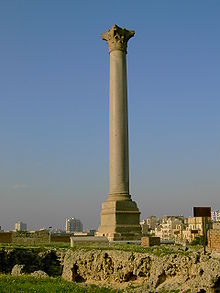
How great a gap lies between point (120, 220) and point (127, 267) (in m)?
10.3

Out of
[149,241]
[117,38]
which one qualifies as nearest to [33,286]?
[149,241]

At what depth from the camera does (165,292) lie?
42.0 ft

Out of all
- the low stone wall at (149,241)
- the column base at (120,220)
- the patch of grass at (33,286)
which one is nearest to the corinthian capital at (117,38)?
the column base at (120,220)

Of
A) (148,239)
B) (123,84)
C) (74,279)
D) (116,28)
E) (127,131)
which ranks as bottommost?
(74,279)

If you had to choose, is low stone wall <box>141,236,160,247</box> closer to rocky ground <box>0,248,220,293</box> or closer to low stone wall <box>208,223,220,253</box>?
rocky ground <box>0,248,220,293</box>

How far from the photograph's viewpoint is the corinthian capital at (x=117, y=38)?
30.7 m

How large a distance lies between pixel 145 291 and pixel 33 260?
895 cm

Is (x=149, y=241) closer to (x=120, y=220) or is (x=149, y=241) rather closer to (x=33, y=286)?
(x=120, y=220)

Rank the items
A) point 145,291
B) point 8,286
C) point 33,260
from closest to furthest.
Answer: point 8,286
point 145,291
point 33,260

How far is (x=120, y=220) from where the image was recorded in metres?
27.0

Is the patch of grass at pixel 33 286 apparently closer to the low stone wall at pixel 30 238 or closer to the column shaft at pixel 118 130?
the column shaft at pixel 118 130

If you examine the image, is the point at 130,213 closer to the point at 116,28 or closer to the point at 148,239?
the point at 148,239

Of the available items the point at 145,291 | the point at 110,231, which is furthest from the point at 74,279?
the point at 110,231

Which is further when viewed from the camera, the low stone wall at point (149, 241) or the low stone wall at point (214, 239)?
the low stone wall at point (149, 241)
